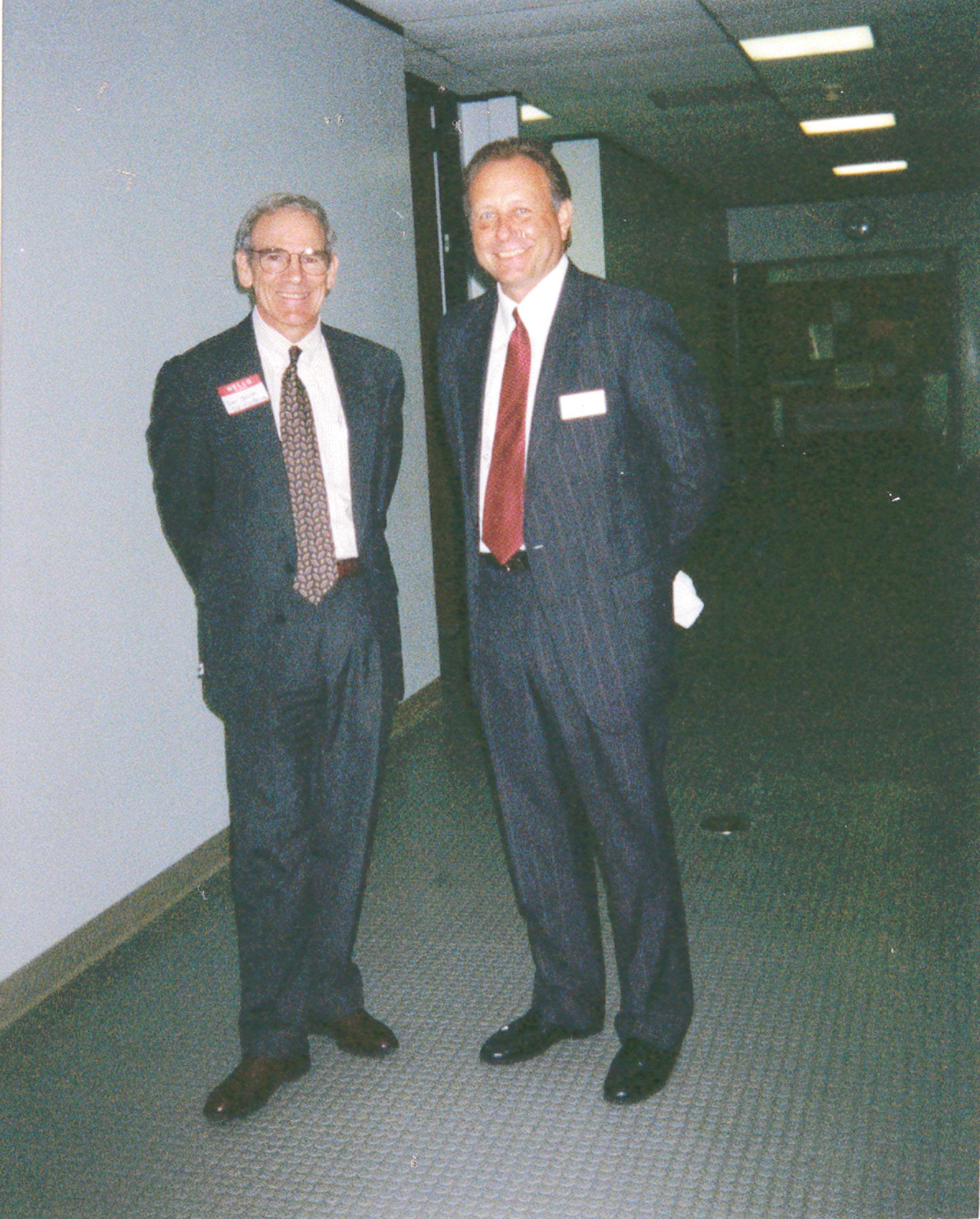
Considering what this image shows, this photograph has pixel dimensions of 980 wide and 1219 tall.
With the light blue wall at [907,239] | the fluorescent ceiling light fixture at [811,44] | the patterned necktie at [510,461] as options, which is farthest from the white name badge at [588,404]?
the light blue wall at [907,239]

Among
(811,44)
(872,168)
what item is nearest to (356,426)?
(811,44)

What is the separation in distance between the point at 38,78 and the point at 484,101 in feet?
13.2

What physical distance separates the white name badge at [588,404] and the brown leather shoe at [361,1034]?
126cm

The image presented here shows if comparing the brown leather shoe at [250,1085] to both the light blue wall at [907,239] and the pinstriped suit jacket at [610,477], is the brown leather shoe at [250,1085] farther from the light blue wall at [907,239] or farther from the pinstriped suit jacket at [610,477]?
the light blue wall at [907,239]

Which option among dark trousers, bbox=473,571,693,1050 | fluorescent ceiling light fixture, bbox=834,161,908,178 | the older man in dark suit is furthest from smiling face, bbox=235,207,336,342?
fluorescent ceiling light fixture, bbox=834,161,908,178

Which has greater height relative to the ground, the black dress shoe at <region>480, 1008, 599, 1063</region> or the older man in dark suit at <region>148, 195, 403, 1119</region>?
the older man in dark suit at <region>148, 195, 403, 1119</region>

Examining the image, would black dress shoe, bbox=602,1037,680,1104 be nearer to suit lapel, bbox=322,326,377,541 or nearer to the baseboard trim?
suit lapel, bbox=322,326,377,541

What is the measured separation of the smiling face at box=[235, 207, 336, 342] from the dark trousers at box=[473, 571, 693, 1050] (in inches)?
23.2

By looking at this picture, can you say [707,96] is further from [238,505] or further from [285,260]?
[238,505]

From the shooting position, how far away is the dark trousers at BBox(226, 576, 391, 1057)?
223 cm

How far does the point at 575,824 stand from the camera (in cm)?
227

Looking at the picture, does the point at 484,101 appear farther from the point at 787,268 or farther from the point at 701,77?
the point at 787,268

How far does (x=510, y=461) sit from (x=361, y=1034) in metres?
1.16

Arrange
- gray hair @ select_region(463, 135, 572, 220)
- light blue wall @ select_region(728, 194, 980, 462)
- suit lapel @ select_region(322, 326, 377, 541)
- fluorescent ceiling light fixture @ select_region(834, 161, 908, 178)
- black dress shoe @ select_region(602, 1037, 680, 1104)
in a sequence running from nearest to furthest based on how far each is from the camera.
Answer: gray hair @ select_region(463, 135, 572, 220)
black dress shoe @ select_region(602, 1037, 680, 1104)
suit lapel @ select_region(322, 326, 377, 541)
fluorescent ceiling light fixture @ select_region(834, 161, 908, 178)
light blue wall @ select_region(728, 194, 980, 462)
